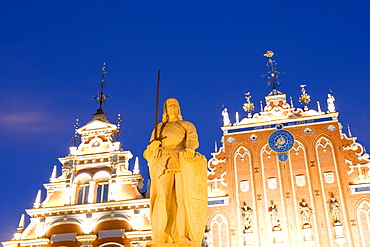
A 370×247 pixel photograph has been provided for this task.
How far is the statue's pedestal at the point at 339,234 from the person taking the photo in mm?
15559

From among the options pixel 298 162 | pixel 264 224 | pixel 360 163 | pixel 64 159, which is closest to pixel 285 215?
pixel 264 224

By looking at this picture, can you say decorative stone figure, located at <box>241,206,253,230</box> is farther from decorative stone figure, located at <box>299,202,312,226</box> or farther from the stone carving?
decorative stone figure, located at <box>299,202,312,226</box>

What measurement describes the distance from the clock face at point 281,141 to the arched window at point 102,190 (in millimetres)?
6868

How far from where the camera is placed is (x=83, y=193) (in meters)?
18.4

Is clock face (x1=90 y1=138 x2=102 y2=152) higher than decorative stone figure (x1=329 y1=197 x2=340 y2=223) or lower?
higher

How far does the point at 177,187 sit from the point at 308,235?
10.5 metres

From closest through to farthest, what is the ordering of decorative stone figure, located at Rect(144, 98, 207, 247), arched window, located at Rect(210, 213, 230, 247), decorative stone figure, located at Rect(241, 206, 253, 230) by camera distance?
decorative stone figure, located at Rect(144, 98, 207, 247) → arched window, located at Rect(210, 213, 230, 247) → decorative stone figure, located at Rect(241, 206, 253, 230)

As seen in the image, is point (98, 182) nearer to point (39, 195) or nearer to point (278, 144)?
point (39, 195)

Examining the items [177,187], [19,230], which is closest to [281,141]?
[19,230]

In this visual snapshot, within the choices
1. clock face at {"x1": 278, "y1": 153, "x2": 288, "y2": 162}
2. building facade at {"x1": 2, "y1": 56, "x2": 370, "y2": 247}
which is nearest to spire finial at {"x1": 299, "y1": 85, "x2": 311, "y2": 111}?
building facade at {"x1": 2, "y1": 56, "x2": 370, "y2": 247}

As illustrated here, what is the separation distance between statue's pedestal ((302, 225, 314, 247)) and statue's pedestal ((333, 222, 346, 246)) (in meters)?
0.85

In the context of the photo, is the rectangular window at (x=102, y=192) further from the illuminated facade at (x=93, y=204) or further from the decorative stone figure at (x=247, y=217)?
the decorative stone figure at (x=247, y=217)

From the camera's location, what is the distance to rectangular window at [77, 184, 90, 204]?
18.2 m

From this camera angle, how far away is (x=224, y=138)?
18.7m
